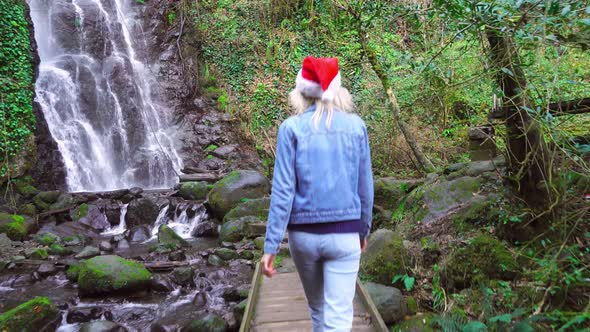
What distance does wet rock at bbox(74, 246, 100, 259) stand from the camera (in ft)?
28.9

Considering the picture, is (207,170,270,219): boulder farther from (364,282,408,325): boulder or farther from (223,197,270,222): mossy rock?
(364,282,408,325): boulder

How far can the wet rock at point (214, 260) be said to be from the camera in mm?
8305

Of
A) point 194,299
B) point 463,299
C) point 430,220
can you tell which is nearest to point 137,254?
point 194,299

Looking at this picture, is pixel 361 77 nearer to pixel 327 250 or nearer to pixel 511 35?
pixel 511 35

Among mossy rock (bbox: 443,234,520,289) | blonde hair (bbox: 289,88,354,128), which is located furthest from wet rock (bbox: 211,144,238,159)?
blonde hair (bbox: 289,88,354,128)

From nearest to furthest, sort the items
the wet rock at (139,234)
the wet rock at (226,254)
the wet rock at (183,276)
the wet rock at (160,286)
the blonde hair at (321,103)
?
1. the blonde hair at (321,103)
2. the wet rock at (160,286)
3. the wet rock at (183,276)
4. the wet rock at (226,254)
5. the wet rock at (139,234)

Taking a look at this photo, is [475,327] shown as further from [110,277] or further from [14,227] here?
[14,227]

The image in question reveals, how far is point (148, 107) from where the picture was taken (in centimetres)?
1734

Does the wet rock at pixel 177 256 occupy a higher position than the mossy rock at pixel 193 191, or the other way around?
the mossy rock at pixel 193 191

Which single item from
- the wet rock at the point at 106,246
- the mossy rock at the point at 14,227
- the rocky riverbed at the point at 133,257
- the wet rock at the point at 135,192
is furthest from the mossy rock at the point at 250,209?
the mossy rock at the point at 14,227

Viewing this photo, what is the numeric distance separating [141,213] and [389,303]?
847cm

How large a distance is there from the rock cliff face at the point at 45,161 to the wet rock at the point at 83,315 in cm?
860

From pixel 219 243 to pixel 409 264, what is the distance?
5512 mm

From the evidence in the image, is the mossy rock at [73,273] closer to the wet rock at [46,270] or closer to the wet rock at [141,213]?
the wet rock at [46,270]
